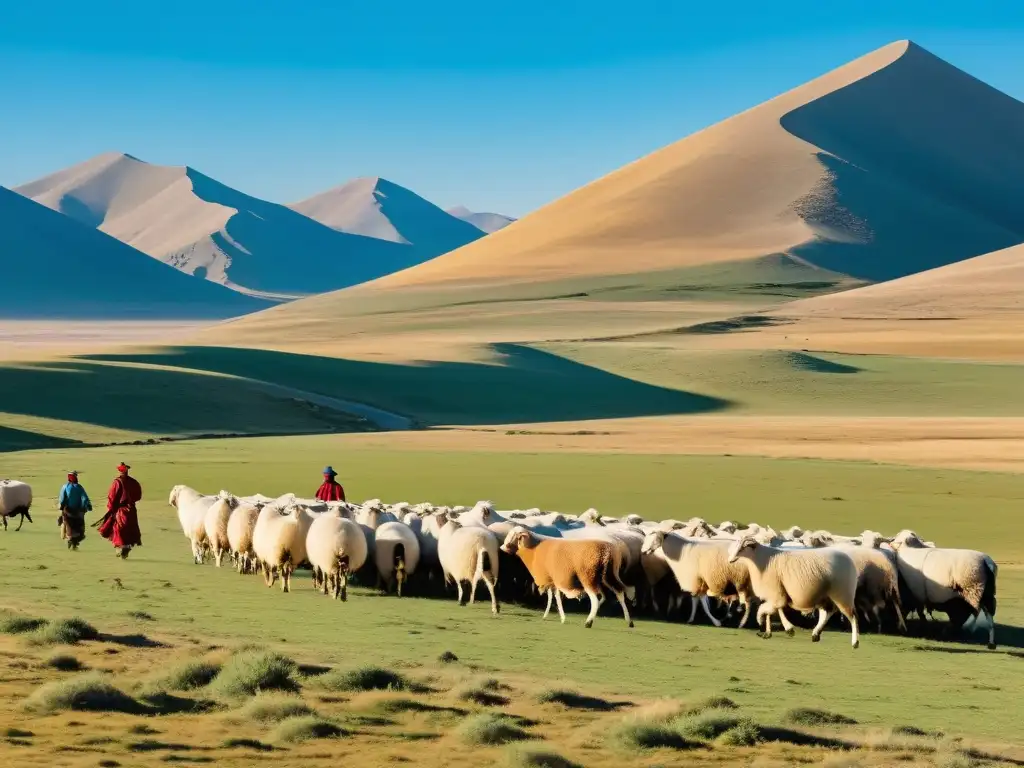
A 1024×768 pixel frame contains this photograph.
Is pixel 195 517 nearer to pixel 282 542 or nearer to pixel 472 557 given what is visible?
pixel 282 542

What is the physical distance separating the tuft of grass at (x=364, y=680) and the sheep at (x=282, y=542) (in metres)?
6.26

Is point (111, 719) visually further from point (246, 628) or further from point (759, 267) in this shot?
point (759, 267)

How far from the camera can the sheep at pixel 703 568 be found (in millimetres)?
16859

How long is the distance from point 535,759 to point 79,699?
411cm

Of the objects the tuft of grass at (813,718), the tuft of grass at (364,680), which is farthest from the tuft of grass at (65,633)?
the tuft of grass at (813,718)

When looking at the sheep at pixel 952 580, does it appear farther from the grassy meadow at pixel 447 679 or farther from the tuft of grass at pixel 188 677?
the tuft of grass at pixel 188 677

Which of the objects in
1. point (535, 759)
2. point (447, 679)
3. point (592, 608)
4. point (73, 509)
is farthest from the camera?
point (73, 509)

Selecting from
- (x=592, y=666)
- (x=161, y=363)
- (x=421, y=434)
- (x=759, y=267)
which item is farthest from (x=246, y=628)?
(x=759, y=267)

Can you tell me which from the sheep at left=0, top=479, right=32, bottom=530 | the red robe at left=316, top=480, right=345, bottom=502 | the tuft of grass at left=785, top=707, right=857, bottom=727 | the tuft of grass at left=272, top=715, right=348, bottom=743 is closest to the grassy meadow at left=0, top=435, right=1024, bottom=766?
the tuft of grass at left=272, top=715, right=348, bottom=743

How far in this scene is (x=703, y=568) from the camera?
17109 millimetres

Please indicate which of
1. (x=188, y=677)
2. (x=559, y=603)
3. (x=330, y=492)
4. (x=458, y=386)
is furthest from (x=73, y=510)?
(x=458, y=386)

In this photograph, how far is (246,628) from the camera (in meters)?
16.0

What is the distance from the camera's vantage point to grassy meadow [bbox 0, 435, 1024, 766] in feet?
36.5

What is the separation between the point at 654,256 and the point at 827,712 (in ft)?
587
